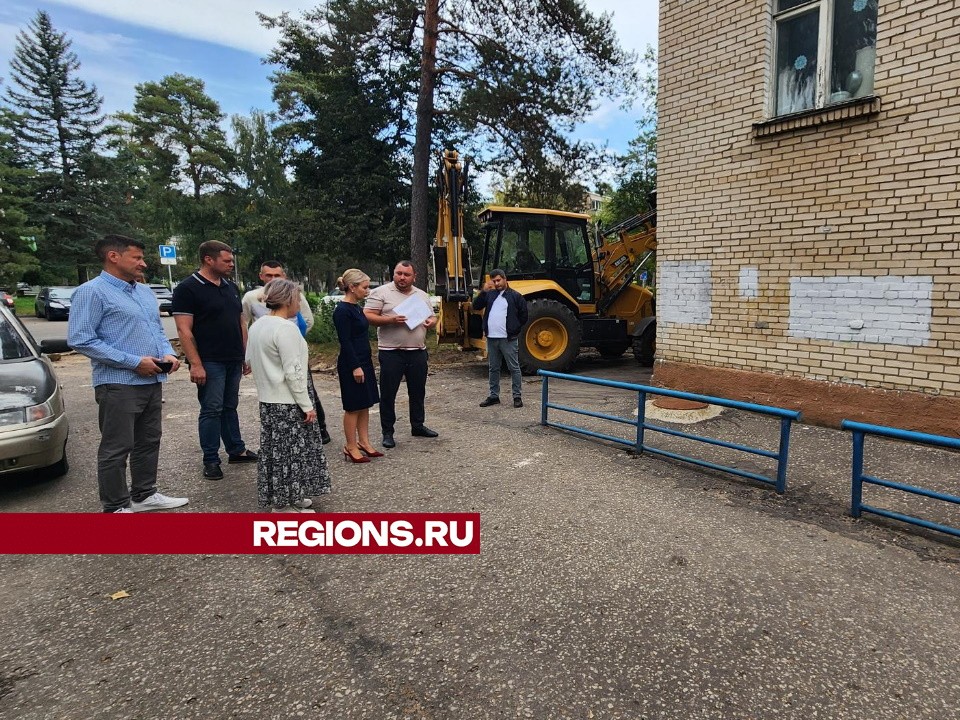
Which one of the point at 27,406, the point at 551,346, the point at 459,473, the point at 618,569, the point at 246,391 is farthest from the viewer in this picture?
the point at 551,346

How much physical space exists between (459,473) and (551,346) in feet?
15.9

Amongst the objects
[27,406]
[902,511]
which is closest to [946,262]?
[902,511]

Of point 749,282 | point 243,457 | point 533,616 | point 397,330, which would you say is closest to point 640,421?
point 749,282

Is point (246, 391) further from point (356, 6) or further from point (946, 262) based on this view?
point (356, 6)

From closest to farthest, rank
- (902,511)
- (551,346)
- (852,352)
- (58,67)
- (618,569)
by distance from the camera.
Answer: (618,569) < (902,511) < (852,352) < (551,346) < (58,67)

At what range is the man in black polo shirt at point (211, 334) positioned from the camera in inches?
172

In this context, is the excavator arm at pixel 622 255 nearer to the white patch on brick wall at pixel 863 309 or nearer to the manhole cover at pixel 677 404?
the manhole cover at pixel 677 404

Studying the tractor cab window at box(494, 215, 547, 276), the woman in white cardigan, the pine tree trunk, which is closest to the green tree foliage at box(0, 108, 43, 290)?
the pine tree trunk

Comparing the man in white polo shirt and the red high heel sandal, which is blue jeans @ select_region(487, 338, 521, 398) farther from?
the red high heel sandal

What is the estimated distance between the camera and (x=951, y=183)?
15.1 feet

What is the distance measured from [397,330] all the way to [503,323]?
6.12ft

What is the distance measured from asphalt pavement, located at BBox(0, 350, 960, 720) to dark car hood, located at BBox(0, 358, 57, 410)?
0.75 metres

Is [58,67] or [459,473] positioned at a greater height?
[58,67]

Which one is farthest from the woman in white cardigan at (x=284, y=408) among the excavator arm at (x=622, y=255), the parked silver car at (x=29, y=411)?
the excavator arm at (x=622, y=255)
